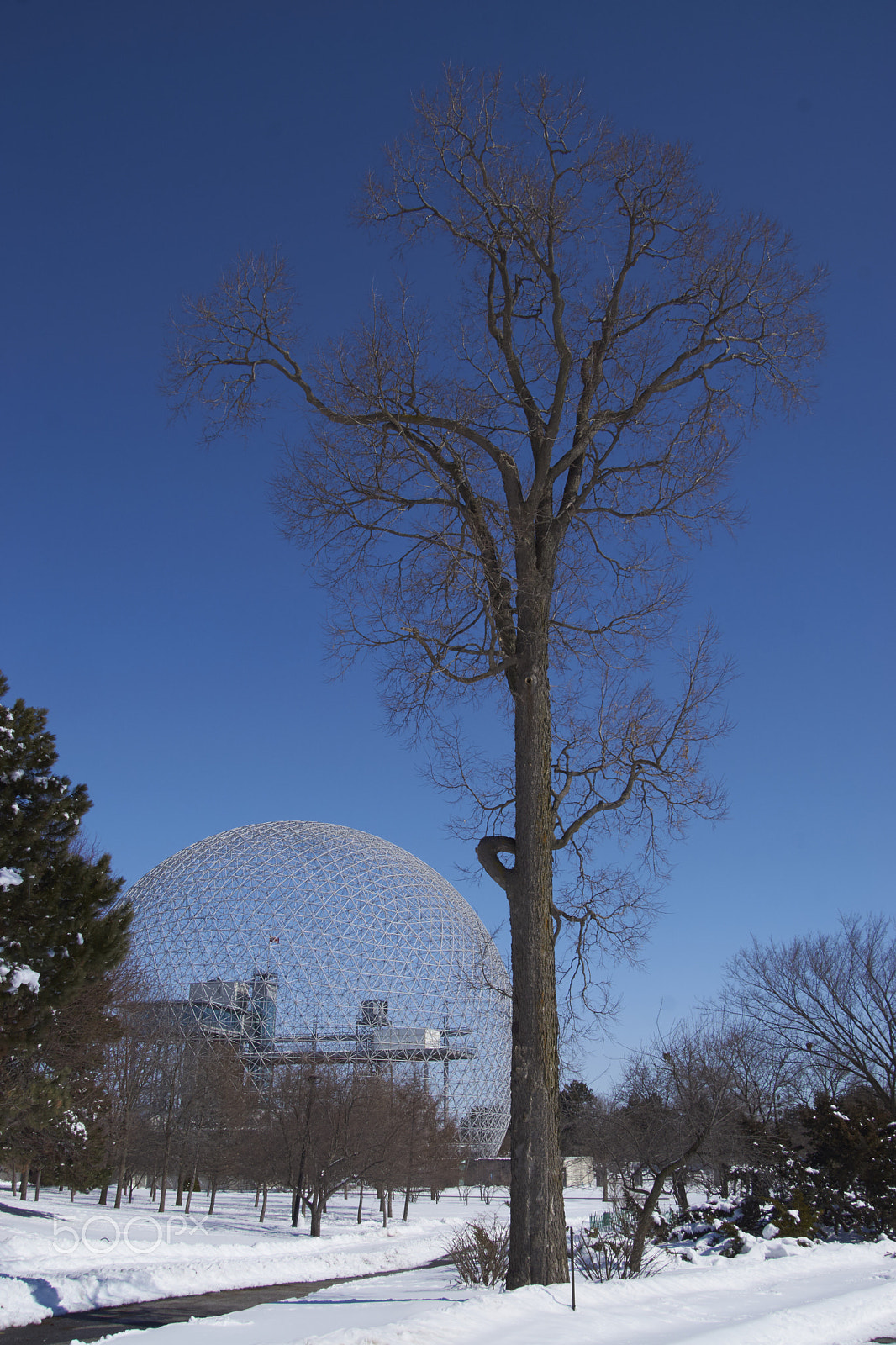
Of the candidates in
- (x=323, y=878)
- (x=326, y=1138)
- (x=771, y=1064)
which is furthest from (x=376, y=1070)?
(x=771, y=1064)

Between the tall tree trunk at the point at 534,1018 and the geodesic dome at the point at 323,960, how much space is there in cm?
2733

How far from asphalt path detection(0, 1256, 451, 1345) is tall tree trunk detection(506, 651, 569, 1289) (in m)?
4.05

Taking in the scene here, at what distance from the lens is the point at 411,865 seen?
155ft

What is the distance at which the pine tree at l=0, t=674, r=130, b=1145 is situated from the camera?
11.0 metres

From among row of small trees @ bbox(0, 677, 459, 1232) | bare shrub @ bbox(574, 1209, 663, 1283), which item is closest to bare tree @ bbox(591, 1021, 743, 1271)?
bare shrub @ bbox(574, 1209, 663, 1283)

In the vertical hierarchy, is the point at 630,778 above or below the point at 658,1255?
above

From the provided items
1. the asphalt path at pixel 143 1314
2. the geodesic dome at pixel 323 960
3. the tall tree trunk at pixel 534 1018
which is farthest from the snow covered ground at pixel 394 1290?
the geodesic dome at pixel 323 960

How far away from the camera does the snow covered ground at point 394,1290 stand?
5.21 meters

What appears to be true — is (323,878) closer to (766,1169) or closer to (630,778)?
(766,1169)

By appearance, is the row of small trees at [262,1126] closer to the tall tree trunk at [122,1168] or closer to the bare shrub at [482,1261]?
the tall tree trunk at [122,1168]

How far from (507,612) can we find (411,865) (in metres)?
41.1

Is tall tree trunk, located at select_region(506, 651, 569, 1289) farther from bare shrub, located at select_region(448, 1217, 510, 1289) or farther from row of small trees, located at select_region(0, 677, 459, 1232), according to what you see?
row of small trees, located at select_region(0, 677, 459, 1232)

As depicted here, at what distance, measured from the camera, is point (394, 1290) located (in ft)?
43.1

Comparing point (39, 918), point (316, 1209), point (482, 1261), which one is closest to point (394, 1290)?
point (482, 1261)
